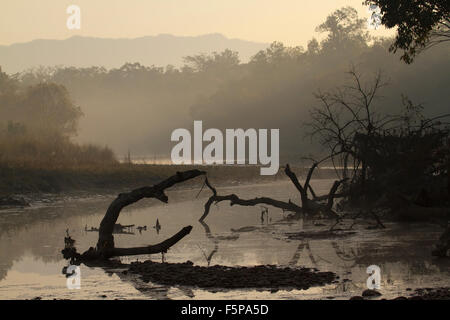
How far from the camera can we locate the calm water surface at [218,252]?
12.4 meters

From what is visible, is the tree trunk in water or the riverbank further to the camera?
the riverbank

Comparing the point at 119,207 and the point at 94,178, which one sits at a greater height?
the point at 94,178

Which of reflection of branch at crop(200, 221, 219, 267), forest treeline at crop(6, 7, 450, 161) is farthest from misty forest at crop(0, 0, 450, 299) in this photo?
forest treeline at crop(6, 7, 450, 161)

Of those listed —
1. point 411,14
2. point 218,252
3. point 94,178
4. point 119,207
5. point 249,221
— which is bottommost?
point 218,252

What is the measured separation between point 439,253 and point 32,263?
7491 mm

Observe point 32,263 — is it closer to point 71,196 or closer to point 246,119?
point 71,196

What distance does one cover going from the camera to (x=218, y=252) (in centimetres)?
1691

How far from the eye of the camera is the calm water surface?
1243cm

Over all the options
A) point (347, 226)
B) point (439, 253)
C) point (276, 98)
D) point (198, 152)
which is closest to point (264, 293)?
point (439, 253)

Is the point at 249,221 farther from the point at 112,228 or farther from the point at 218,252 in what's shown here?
the point at 112,228

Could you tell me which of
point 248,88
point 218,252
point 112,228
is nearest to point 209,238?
point 218,252

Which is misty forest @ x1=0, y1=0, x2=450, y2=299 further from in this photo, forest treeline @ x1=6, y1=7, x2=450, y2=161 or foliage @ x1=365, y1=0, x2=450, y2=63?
forest treeline @ x1=6, y1=7, x2=450, y2=161
